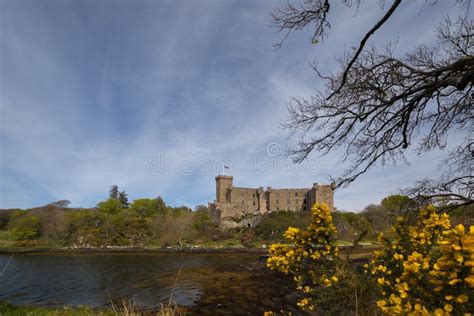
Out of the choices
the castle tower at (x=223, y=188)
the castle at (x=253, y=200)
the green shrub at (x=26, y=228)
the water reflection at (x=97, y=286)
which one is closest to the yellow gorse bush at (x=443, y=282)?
the water reflection at (x=97, y=286)

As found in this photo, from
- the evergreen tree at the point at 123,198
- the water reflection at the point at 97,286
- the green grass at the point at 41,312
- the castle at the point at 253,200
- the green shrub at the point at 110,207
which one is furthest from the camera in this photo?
the evergreen tree at the point at 123,198

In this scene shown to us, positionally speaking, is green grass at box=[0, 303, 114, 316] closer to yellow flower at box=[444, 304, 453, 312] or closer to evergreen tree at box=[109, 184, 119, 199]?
yellow flower at box=[444, 304, 453, 312]

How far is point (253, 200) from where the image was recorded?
82.2 m

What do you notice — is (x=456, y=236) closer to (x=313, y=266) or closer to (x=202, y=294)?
(x=313, y=266)

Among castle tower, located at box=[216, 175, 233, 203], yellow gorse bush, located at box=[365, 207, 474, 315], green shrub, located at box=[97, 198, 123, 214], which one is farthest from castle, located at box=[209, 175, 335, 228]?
yellow gorse bush, located at box=[365, 207, 474, 315]

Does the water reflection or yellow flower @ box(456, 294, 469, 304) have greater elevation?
yellow flower @ box(456, 294, 469, 304)

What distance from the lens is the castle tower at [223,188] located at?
263 ft

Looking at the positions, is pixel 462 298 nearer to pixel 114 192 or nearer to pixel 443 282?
pixel 443 282

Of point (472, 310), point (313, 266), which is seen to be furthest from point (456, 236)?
point (313, 266)

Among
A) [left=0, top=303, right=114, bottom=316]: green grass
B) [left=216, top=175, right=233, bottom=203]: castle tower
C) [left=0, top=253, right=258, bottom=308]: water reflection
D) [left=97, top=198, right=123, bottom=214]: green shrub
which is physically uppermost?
[left=216, top=175, right=233, bottom=203]: castle tower

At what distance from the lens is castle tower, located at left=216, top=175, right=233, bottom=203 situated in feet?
263

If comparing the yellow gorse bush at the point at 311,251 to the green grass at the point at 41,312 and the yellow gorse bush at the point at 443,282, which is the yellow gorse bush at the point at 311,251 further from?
the green grass at the point at 41,312

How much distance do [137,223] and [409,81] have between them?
7782 centimetres

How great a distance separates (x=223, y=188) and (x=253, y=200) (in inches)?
366
